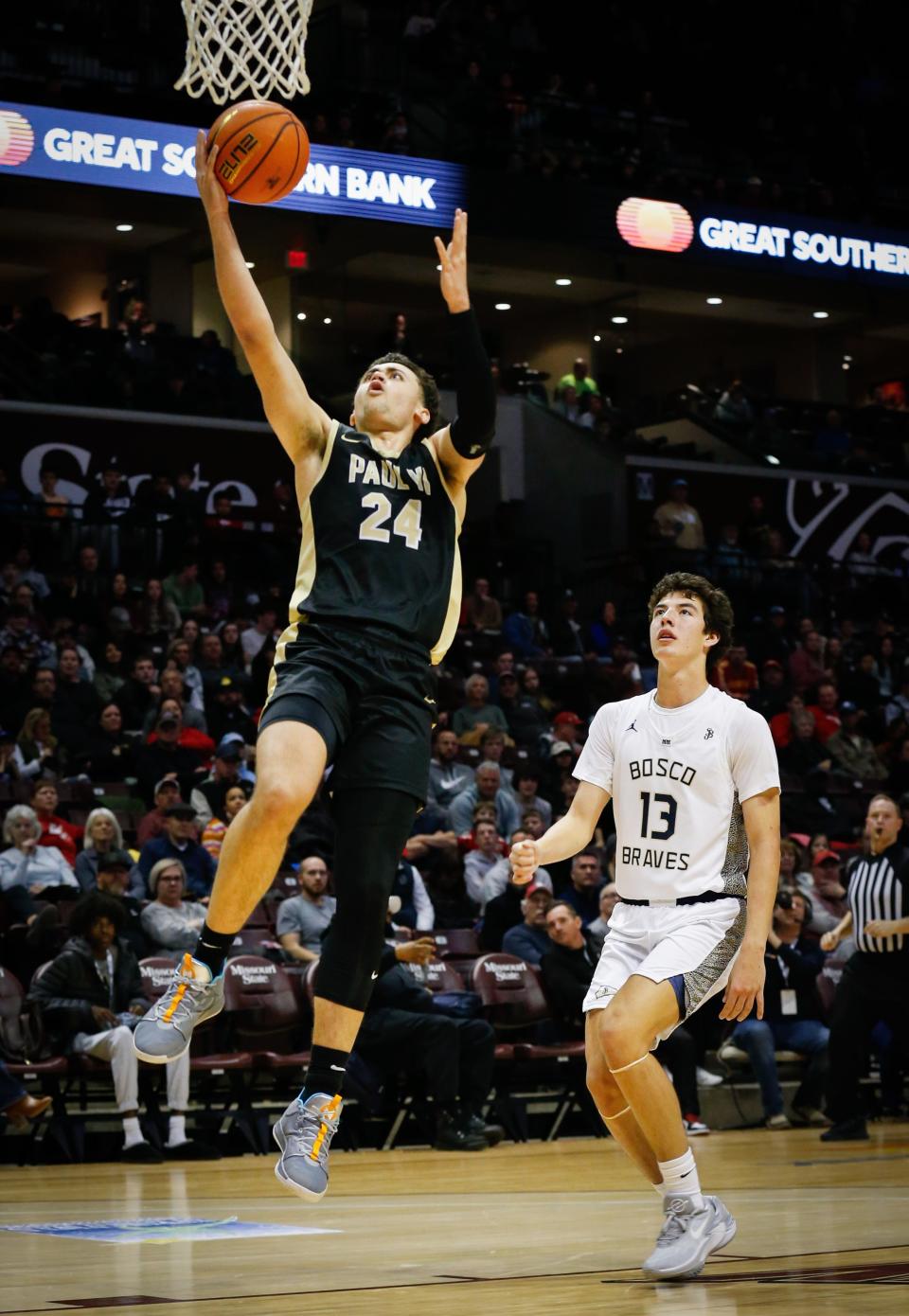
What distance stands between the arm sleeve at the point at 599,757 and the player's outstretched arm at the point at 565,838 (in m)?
0.03

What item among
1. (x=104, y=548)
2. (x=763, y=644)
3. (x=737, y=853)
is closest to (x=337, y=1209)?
Answer: (x=737, y=853)

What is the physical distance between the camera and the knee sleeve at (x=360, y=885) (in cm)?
511

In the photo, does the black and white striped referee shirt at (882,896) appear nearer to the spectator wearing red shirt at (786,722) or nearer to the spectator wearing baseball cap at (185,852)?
the spectator wearing baseball cap at (185,852)

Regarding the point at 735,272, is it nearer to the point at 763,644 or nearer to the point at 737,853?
the point at 763,644

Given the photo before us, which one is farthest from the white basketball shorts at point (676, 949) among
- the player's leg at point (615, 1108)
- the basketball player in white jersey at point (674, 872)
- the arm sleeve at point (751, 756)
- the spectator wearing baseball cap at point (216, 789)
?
the spectator wearing baseball cap at point (216, 789)

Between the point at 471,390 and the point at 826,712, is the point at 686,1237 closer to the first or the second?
the point at 471,390

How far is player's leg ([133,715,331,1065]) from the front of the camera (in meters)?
4.91

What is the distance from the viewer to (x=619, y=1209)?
7734 mm

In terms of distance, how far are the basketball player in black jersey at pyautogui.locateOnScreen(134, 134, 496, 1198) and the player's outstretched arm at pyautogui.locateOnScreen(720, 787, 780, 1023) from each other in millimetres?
1142

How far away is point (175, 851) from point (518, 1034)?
8.82 ft

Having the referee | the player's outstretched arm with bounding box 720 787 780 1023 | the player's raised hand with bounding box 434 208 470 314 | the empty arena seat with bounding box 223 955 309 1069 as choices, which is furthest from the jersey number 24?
the referee

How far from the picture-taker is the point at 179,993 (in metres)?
5.25

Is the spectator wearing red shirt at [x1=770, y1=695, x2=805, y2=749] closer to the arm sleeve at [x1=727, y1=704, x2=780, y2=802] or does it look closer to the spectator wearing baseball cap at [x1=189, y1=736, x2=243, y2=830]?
the spectator wearing baseball cap at [x1=189, y1=736, x2=243, y2=830]

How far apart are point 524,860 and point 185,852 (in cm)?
736
